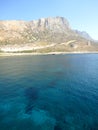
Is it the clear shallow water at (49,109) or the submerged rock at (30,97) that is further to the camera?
the submerged rock at (30,97)

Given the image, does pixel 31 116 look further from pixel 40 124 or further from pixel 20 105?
pixel 20 105

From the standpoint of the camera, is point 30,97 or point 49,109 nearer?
point 49,109

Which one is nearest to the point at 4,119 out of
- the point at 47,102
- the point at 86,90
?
the point at 47,102

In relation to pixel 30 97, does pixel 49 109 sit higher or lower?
lower

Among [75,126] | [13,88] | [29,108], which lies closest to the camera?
[75,126]

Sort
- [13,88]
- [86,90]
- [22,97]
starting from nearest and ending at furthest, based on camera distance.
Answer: [22,97] < [86,90] < [13,88]

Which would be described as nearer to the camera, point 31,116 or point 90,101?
point 31,116

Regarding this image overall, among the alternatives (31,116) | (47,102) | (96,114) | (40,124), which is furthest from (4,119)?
(96,114)

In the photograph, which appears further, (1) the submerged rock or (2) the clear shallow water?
(1) the submerged rock

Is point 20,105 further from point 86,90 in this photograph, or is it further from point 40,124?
point 86,90
